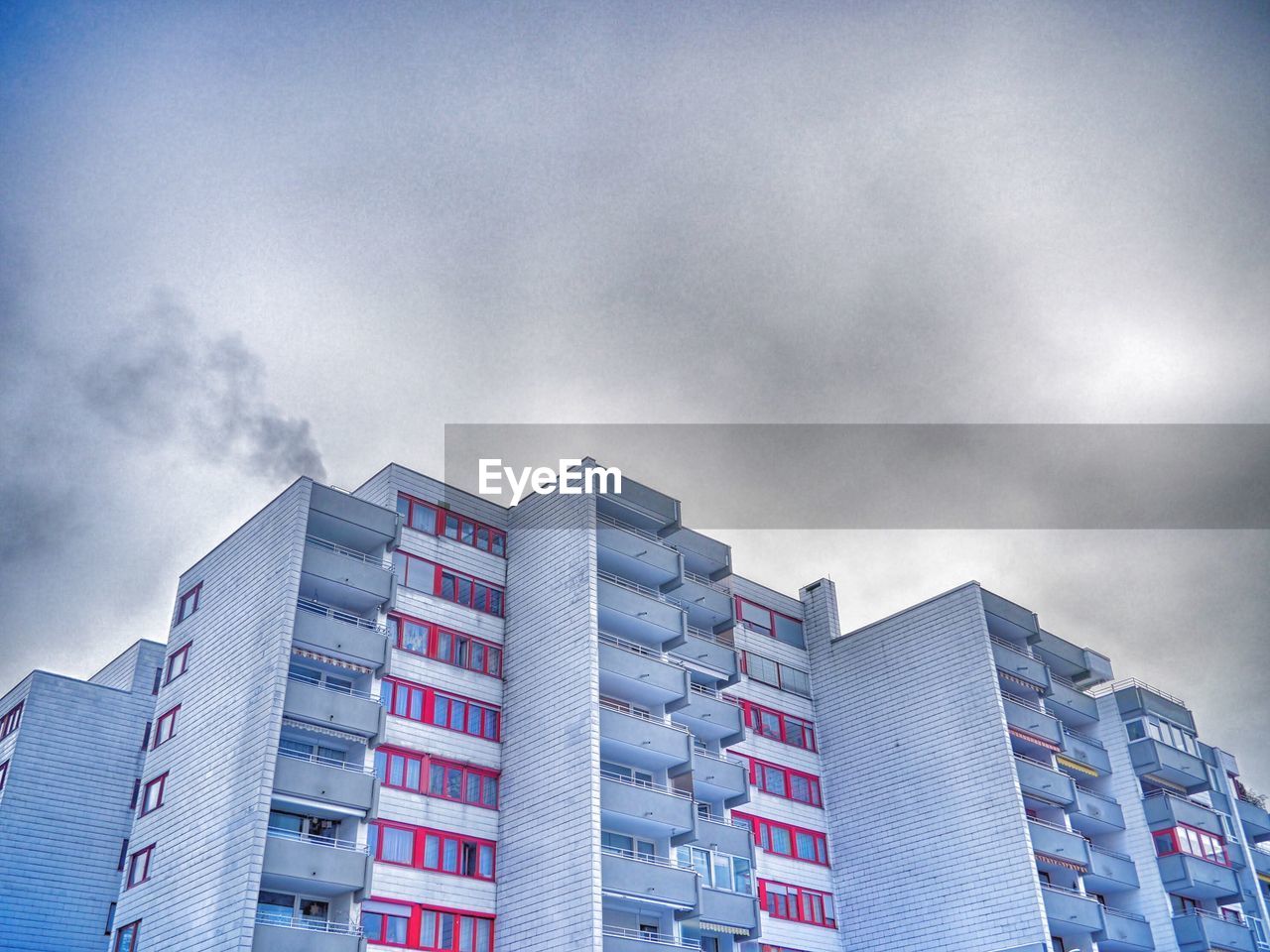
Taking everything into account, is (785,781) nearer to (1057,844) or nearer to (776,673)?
(776,673)

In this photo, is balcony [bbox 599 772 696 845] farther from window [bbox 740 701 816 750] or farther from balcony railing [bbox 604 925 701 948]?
window [bbox 740 701 816 750]

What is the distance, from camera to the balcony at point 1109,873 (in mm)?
61125

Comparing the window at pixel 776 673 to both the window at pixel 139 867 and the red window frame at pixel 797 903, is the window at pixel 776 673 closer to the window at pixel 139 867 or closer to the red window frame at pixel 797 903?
the red window frame at pixel 797 903

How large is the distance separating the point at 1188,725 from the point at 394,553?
54.6 meters

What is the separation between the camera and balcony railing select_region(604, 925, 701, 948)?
45.5 m

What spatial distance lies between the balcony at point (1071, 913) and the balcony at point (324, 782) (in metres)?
31.0

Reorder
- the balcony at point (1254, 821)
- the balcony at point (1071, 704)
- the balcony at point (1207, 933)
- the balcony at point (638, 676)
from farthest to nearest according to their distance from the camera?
1. the balcony at point (1254, 821)
2. the balcony at point (1071, 704)
3. the balcony at point (1207, 933)
4. the balcony at point (638, 676)

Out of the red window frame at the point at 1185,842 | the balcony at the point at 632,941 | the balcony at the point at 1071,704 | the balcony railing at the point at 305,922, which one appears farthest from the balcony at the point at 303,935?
the red window frame at the point at 1185,842

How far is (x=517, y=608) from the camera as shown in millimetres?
54062

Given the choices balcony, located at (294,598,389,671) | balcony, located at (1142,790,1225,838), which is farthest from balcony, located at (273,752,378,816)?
balcony, located at (1142,790,1225,838)

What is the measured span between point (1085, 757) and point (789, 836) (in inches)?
834

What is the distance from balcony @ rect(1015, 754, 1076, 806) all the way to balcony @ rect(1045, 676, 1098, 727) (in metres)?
7.42

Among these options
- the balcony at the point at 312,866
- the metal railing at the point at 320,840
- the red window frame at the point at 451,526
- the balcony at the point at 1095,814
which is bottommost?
the balcony at the point at 312,866

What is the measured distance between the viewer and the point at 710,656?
59.1 metres
